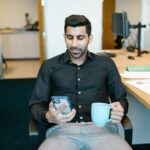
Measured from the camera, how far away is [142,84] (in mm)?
1801

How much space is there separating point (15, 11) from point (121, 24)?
501 cm

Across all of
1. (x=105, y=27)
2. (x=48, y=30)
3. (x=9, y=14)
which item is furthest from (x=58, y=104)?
(x=9, y=14)

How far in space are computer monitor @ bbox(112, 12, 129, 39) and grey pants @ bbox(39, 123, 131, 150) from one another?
169 centimetres

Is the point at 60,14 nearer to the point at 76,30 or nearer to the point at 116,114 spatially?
the point at 76,30

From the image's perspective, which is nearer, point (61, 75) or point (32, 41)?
point (61, 75)

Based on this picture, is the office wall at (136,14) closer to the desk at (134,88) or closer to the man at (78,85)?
the desk at (134,88)

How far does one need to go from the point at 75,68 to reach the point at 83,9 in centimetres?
105

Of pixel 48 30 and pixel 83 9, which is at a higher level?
pixel 83 9

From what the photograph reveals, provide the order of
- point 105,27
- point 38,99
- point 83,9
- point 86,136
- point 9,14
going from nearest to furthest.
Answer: point 86,136, point 38,99, point 83,9, point 105,27, point 9,14

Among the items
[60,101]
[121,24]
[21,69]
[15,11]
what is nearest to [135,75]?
[60,101]

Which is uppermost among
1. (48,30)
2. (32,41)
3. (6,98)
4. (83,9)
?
(83,9)

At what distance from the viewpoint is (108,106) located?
1.39 m

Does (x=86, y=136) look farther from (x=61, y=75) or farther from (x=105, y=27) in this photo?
(x=105, y=27)

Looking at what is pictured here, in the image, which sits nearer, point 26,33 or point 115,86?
point 115,86
